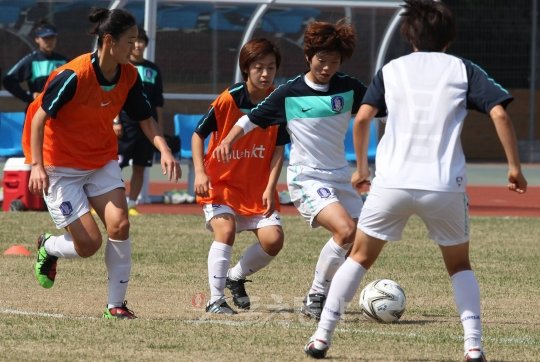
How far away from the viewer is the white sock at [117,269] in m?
7.43

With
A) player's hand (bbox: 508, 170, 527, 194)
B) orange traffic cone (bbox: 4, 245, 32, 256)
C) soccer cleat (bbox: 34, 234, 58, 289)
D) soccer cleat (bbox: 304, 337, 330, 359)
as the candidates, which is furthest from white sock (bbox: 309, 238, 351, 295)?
orange traffic cone (bbox: 4, 245, 32, 256)

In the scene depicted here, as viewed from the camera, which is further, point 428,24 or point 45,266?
point 45,266

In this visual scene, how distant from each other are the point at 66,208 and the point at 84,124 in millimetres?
502

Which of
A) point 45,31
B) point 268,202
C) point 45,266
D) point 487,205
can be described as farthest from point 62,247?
point 487,205

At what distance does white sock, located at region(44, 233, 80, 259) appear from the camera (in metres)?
7.69

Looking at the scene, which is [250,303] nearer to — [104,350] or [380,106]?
[104,350]

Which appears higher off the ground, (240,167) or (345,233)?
(240,167)

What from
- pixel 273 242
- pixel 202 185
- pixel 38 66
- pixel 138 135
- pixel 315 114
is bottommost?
pixel 138 135

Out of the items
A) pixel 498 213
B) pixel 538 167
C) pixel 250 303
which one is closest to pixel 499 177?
pixel 538 167

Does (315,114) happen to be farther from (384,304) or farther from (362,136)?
(362,136)

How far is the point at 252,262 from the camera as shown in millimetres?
8219

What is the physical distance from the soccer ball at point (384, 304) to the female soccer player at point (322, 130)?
28 centimetres

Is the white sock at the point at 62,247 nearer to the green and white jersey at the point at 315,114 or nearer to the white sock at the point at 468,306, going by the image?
the green and white jersey at the point at 315,114

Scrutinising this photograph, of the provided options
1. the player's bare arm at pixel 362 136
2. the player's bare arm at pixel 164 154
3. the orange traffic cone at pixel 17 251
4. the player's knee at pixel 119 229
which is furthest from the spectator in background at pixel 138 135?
the player's bare arm at pixel 362 136
